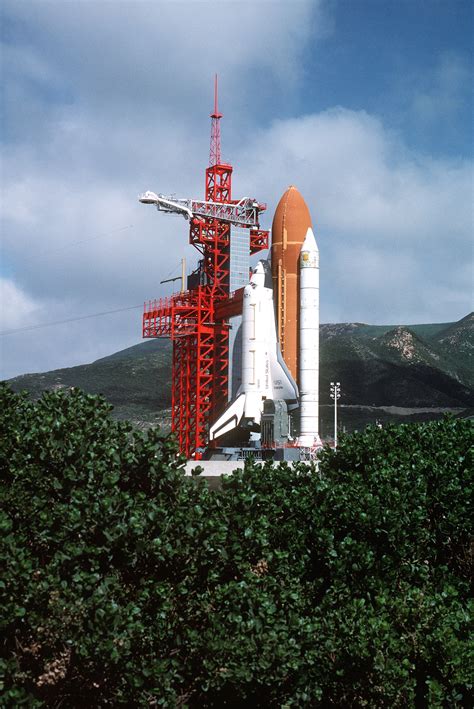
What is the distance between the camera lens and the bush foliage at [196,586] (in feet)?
45.0

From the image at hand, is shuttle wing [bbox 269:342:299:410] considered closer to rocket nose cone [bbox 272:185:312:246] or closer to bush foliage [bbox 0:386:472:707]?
rocket nose cone [bbox 272:185:312:246]

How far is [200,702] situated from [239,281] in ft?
161

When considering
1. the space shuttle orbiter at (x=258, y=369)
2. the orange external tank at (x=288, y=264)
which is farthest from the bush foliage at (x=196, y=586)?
the orange external tank at (x=288, y=264)

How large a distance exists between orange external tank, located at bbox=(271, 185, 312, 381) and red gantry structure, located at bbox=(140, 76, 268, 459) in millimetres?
6574

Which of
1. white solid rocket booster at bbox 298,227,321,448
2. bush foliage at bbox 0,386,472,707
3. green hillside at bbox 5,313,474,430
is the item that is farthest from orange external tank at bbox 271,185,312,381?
green hillside at bbox 5,313,474,430

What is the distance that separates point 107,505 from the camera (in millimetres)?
14109

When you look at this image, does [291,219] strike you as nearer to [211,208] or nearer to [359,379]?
[211,208]

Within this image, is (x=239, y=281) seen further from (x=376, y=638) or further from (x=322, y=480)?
(x=376, y=638)

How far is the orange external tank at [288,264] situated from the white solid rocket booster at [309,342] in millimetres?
1474

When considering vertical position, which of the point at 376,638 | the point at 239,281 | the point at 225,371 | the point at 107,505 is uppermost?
the point at 239,281

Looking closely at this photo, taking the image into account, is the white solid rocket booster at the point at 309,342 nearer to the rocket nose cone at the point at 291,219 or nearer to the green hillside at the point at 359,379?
the rocket nose cone at the point at 291,219

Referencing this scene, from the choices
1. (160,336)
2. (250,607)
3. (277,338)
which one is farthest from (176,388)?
(250,607)

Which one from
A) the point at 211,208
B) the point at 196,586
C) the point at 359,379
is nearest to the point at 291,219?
the point at 211,208

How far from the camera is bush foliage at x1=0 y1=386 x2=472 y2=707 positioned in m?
13.7
